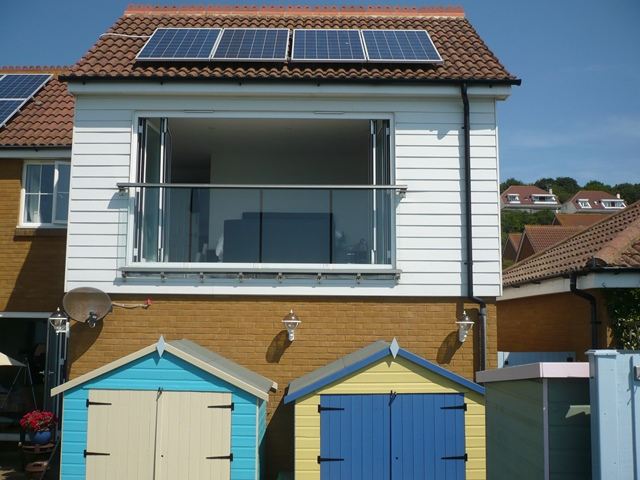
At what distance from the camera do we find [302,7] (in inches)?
559

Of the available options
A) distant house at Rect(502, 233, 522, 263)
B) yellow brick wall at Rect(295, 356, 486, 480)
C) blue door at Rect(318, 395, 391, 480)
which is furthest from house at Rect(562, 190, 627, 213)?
blue door at Rect(318, 395, 391, 480)

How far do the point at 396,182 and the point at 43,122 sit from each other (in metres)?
7.30

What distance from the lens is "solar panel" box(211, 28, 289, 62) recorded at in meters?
10.7

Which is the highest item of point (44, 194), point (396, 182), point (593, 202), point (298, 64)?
point (593, 202)

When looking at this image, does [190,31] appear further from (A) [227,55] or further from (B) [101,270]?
(B) [101,270]

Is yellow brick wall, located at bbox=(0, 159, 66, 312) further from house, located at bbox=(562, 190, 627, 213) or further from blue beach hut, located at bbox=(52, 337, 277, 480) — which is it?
house, located at bbox=(562, 190, 627, 213)

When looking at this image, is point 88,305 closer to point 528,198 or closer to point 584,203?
point 584,203

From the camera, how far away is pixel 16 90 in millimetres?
14773

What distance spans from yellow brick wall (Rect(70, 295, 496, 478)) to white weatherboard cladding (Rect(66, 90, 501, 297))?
0.20m

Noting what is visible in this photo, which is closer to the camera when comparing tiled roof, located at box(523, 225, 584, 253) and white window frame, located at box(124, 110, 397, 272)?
white window frame, located at box(124, 110, 397, 272)

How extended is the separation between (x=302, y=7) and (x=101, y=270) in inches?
280

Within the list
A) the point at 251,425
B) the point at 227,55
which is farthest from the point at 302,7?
the point at 251,425

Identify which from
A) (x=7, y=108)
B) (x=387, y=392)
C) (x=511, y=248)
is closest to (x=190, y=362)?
(x=387, y=392)

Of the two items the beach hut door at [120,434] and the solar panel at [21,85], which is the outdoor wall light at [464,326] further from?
the solar panel at [21,85]
